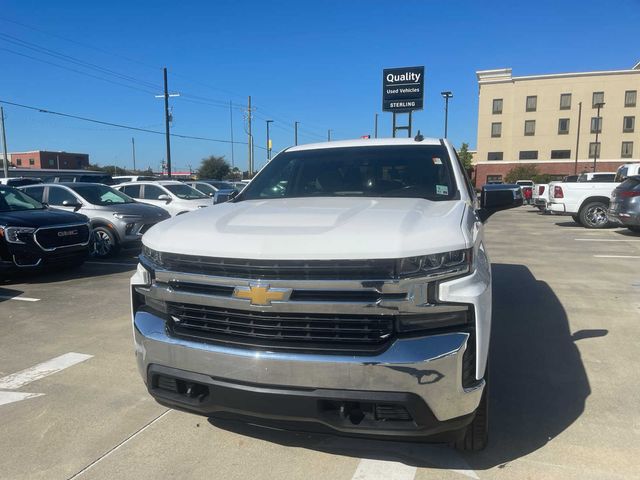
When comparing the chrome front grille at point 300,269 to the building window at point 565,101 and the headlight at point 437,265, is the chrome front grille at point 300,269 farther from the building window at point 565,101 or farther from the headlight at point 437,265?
the building window at point 565,101

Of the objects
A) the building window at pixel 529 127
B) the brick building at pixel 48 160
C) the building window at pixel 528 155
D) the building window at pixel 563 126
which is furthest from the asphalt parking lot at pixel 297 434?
the brick building at pixel 48 160

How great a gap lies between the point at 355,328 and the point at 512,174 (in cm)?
6154

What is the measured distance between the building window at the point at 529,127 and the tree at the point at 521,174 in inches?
186

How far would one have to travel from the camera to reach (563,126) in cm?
5975

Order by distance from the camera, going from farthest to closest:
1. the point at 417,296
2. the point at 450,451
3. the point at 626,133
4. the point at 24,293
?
the point at 626,133 → the point at 24,293 → the point at 450,451 → the point at 417,296

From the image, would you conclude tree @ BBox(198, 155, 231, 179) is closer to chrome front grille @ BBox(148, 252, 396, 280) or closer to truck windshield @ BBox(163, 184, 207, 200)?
truck windshield @ BBox(163, 184, 207, 200)

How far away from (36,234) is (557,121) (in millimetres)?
63879

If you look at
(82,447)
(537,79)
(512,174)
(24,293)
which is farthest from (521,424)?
(537,79)

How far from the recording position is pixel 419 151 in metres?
4.01

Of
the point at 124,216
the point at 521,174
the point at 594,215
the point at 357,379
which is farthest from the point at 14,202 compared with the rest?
the point at 521,174

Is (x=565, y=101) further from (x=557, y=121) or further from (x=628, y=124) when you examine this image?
(x=628, y=124)

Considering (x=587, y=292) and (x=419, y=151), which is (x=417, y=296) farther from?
(x=587, y=292)

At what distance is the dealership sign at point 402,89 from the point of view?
85.2 feet

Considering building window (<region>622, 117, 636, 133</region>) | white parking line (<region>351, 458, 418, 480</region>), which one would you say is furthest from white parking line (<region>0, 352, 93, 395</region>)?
building window (<region>622, 117, 636, 133</region>)
